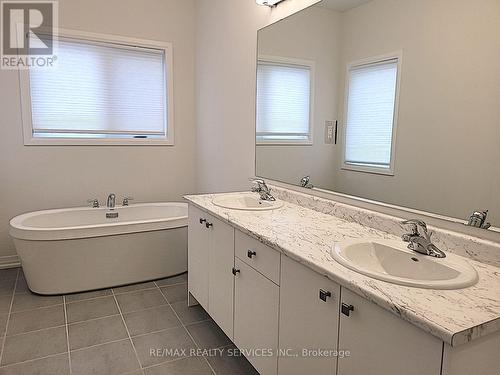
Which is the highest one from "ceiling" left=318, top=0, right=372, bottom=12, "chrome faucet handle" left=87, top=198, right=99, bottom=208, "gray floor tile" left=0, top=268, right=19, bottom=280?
"ceiling" left=318, top=0, right=372, bottom=12

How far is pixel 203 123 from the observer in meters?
3.84

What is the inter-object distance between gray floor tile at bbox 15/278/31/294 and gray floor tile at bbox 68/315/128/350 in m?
0.82

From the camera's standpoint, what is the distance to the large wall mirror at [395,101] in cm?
134

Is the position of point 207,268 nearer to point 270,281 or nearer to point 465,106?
point 270,281

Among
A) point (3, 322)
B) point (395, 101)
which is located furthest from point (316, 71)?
point (3, 322)

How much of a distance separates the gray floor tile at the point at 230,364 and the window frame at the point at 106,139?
2458 mm

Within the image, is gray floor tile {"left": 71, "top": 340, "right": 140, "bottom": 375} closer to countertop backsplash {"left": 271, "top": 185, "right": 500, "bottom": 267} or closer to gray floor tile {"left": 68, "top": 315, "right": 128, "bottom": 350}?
gray floor tile {"left": 68, "top": 315, "right": 128, "bottom": 350}

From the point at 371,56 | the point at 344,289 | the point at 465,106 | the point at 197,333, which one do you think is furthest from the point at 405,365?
the point at 197,333

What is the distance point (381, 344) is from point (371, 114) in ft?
3.81

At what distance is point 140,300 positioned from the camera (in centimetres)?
282

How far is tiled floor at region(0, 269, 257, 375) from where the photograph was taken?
2006 mm

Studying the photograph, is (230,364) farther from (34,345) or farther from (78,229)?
(78,229)

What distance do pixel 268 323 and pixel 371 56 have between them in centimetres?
139

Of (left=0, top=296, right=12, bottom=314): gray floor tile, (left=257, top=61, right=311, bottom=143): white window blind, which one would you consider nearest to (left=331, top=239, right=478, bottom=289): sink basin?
(left=257, top=61, right=311, bottom=143): white window blind
